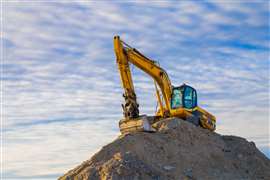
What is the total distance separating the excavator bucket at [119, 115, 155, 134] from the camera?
2795cm

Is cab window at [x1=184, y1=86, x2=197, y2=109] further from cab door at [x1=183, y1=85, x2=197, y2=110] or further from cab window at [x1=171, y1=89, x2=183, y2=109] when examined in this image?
cab window at [x1=171, y1=89, x2=183, y2=109]

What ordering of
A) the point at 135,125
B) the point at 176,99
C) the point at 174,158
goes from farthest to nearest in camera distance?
the point at 176,99 → the point at 135,125 → the point at 174,158

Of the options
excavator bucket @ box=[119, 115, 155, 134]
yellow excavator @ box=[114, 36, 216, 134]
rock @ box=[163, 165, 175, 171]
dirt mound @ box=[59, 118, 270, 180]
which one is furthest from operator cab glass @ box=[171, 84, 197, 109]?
rock @ box=[163, 165, 175, 171]

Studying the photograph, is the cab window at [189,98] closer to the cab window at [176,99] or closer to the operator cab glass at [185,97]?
the operator cab glass at [185,97]

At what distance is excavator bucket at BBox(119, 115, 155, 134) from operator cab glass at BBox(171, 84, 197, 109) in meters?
4.34

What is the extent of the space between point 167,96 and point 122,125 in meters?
5.55

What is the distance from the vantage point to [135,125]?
28094 mm

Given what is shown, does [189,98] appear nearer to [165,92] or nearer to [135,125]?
[165,92]

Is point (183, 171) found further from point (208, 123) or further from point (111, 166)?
point (208, 123)

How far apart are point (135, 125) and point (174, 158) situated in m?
2.93

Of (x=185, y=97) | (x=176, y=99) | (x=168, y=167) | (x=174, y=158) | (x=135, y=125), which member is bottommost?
(x=168, y=167)

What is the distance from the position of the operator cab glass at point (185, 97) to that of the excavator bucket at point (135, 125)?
4.34 metres

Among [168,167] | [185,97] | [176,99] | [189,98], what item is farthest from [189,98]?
[168,167]

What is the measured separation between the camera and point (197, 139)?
29.8 meters
